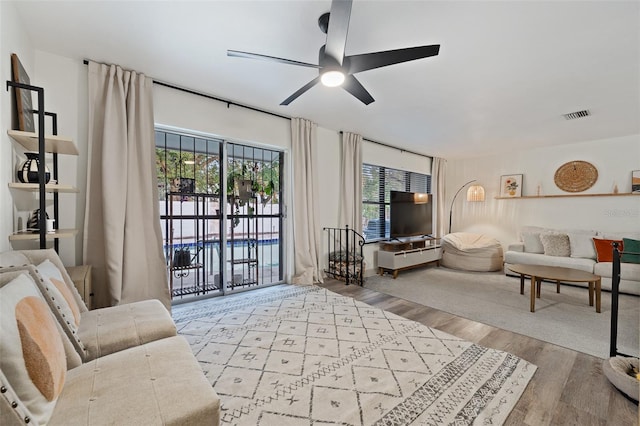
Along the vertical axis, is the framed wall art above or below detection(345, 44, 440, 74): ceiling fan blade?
below

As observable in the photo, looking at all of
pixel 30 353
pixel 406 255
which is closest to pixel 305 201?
pixel 406 255

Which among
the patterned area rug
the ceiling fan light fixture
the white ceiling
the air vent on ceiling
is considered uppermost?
the white ceiling

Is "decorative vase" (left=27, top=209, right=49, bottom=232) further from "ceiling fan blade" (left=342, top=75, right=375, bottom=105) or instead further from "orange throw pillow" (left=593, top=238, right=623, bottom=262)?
"orange throw pillow" (left=593, top=238, right=623, bottom=262)

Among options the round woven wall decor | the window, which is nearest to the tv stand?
the window

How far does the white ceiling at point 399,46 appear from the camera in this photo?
1.82 meters

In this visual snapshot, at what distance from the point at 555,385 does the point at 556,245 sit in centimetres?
382

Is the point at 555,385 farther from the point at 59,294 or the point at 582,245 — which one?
the point at 582,245

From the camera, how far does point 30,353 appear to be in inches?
32.4

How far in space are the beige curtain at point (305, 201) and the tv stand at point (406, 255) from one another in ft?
4.36

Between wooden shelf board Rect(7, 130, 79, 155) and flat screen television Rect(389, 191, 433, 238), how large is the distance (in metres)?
4.46

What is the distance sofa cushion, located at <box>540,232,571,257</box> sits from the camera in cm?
457

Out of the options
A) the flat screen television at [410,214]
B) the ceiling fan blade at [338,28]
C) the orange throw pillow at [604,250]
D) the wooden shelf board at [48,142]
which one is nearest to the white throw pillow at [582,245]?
the orange throw pillow at [604,250]

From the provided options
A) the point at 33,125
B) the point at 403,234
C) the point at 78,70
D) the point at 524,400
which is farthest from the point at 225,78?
the point at 403,234

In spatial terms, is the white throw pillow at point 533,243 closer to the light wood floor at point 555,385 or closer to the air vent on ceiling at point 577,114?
the air vent on ceiling at point 577,114
